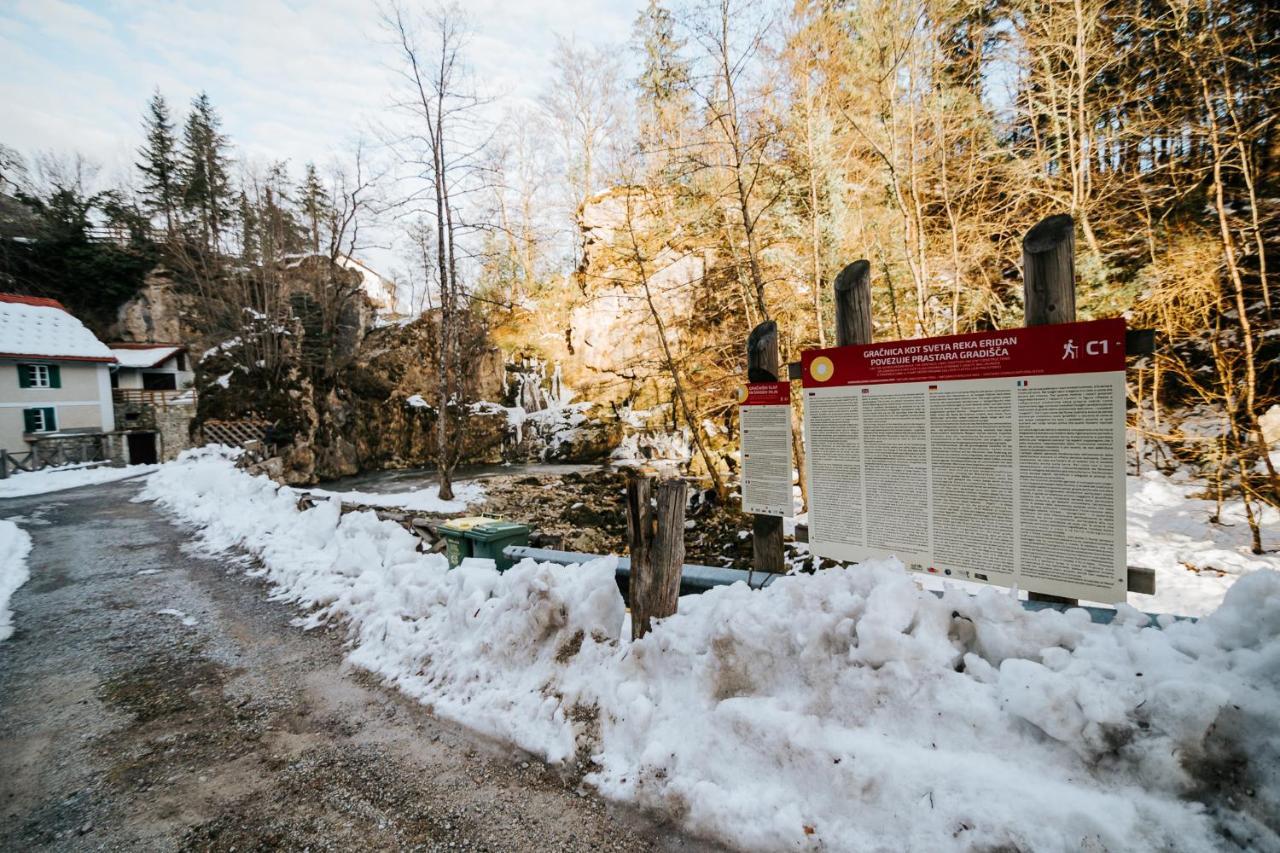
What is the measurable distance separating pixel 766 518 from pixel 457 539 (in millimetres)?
3356

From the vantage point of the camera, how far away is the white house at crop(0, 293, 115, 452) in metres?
23.0

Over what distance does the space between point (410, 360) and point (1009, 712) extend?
28.8m

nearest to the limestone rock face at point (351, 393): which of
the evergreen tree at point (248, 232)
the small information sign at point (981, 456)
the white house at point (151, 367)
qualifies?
the white house at point (151, 367)

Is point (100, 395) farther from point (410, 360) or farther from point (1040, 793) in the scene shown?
point (1040, 793)

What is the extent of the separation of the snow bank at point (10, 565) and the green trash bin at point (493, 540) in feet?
15.5

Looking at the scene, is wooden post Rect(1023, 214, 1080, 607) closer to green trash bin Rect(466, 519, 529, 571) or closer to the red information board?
the red information board

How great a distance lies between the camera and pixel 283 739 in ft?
11.0

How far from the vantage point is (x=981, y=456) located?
311 cm

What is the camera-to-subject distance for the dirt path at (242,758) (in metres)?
2.57

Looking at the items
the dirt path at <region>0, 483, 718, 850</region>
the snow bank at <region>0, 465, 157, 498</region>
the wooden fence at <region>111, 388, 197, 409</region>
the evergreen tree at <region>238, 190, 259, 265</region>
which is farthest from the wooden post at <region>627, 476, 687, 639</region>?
the evergreen tree at <region>238, 190, 259, 265</region>

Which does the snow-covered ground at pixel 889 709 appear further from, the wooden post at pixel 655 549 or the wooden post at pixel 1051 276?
the wooden post at pixel 1051 276

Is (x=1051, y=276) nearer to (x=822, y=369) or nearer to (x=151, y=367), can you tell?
(x=822, y=369)

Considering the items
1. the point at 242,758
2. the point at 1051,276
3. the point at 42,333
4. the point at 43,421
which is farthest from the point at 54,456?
the point at 1051,276

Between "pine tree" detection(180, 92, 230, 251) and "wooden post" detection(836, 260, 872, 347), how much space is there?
41.1 metres
